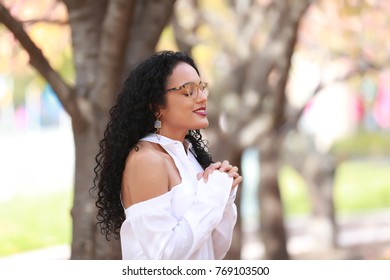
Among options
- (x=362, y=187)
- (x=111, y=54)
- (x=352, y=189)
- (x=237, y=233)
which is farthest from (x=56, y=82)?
(x=352, y=189)

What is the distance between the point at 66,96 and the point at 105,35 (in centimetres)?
42

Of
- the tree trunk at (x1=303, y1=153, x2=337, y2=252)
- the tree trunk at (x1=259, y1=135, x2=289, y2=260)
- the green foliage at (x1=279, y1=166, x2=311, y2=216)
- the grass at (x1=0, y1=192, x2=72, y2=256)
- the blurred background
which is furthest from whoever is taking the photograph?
the green foliage at (x1=279, y1=166, x2=311, y2=216)

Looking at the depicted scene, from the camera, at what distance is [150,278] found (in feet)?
11.2

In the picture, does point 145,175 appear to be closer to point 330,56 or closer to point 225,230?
point 225,230

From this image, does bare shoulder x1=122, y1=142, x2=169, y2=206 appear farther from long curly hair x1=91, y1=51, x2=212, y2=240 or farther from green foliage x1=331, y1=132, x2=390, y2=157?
green foliage x1=331, y1=132, x2=390, y2=157

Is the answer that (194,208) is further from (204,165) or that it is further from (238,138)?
(238,138)

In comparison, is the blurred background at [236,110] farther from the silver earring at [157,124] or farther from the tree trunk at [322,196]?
the silver earring at [157,124]

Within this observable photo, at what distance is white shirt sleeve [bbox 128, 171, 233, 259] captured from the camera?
299 cm

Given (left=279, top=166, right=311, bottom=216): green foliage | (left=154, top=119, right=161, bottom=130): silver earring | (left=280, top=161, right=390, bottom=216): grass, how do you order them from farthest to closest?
1. (left=280, top=161, right=390, bottom=216): grass
2. (left=279, top=166, right=311, bottom=216): green foliage
3. (left=154, top=119, right=161, bottom=130): silver earring

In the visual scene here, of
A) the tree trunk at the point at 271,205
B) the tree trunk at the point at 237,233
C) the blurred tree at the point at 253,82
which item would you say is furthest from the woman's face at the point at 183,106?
the tree trunk at the point at 271,205

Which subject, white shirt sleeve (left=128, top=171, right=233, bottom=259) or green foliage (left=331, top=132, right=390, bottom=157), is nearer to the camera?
white shirt sleeve (left=128, top=171, right=233, bottom=259)

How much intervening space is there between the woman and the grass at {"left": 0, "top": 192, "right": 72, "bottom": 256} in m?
10.4

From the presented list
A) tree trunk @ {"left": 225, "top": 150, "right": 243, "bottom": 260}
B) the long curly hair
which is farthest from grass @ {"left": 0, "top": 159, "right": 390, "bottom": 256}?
the long curly hair

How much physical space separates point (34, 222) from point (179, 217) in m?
13.8
